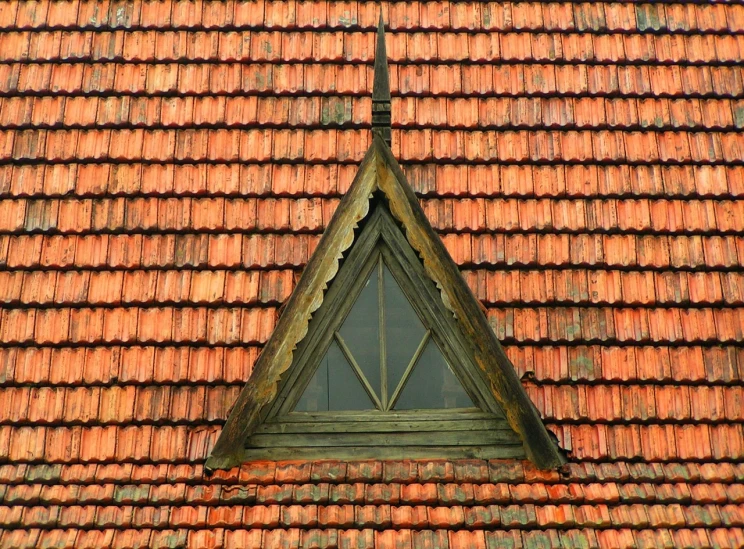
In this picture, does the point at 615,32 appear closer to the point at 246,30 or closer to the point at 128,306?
the point at 246,30

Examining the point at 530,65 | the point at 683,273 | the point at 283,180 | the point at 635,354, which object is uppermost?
the point at 530,65

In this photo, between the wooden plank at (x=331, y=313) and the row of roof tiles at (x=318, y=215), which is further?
the row of roof tiles at (x=318, y=215)

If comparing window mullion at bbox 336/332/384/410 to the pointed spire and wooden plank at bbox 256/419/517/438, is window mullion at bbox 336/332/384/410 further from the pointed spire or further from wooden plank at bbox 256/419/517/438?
the pointed spire

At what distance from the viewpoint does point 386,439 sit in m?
5.41

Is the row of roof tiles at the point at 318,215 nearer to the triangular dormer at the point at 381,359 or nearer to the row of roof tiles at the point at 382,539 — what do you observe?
the triangular dormer at the point at 381,359

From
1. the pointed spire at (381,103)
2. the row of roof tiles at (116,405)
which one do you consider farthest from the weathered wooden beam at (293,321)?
the row of roof tiles at (116,405)

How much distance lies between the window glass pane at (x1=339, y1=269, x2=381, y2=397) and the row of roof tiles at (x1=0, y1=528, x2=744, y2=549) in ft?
2.75

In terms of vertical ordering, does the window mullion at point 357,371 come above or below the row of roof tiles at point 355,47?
below

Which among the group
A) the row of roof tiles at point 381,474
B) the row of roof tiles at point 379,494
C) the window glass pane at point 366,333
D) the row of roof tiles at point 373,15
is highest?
the row of roof tiles at point 373,15

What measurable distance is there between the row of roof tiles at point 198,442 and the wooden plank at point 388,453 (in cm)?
25

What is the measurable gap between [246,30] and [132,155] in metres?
1.16

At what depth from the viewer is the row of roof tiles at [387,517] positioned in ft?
16.8

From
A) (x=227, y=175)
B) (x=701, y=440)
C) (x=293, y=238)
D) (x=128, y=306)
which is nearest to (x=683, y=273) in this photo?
(x=701, y=440)

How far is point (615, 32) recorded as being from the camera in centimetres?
656
